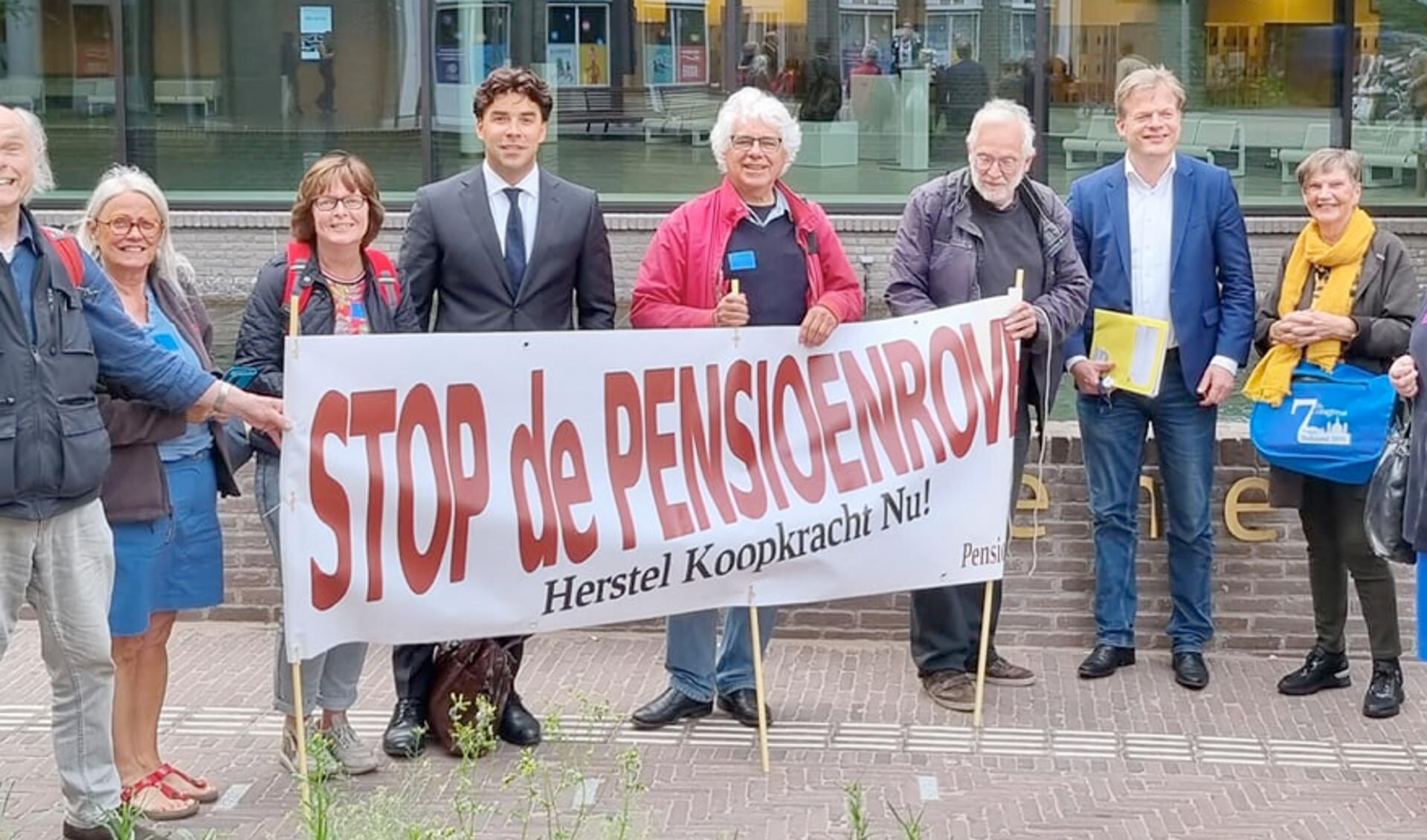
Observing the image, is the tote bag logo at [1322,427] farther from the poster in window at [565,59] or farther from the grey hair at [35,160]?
the poster in window at [565,59]

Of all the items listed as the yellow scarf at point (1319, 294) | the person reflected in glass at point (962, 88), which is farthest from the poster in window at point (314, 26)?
the yellow scarf at point (1319, 294)

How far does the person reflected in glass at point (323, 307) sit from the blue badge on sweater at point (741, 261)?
3.22 ft

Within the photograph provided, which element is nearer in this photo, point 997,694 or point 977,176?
point 977,176

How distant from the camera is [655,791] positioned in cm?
567

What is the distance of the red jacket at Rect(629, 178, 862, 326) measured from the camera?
5973 mm

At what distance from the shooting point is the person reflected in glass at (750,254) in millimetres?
5922

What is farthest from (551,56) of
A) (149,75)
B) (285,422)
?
(285,422)

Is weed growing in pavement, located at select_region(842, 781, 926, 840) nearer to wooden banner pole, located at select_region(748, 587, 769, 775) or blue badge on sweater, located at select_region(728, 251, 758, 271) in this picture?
wooden banner pole, located at select_region(748, 587, 769, 775)

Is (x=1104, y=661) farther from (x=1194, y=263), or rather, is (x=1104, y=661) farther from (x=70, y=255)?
(x=70, y=255)

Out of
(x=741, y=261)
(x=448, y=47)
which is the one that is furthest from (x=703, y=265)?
(x=448, y=47)

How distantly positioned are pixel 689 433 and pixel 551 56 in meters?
10.7

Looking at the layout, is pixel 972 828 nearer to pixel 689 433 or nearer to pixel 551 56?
pixel 689 433

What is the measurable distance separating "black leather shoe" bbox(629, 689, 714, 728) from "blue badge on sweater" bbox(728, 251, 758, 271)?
138cm

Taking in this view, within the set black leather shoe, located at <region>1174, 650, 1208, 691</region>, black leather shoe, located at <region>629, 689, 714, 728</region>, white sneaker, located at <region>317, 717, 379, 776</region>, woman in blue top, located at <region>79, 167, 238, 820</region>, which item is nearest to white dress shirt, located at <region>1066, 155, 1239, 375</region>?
black leather shoe, located at <region>1174, 650, 1208, 691</region>
